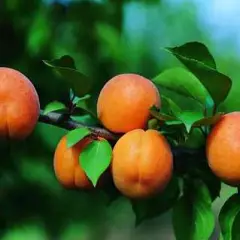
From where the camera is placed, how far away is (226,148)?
49cm

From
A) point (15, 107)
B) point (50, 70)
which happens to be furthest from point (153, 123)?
point (50, 70)

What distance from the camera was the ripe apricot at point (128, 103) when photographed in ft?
1.69

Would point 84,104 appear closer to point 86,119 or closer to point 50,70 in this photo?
point 86,119

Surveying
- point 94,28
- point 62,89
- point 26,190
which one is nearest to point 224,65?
point 94,28

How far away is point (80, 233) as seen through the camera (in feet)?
4.06

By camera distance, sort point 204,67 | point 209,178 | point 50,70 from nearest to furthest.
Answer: point 204,67 < point 209,178 < point 50,70

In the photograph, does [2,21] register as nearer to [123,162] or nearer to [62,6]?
[62,6]

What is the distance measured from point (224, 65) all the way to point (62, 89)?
0.50m

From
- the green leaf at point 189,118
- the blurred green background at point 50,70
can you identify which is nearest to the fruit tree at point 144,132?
the green leaf at point 189,118

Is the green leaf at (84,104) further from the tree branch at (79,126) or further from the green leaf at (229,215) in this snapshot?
the green leaf at (229,215)

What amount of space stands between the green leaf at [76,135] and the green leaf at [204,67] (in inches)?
4.2

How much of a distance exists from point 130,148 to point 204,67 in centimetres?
9

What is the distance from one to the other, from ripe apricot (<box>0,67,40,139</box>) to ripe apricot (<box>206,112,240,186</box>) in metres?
0.16

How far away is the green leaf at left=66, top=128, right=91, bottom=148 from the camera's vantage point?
1.63 ft
